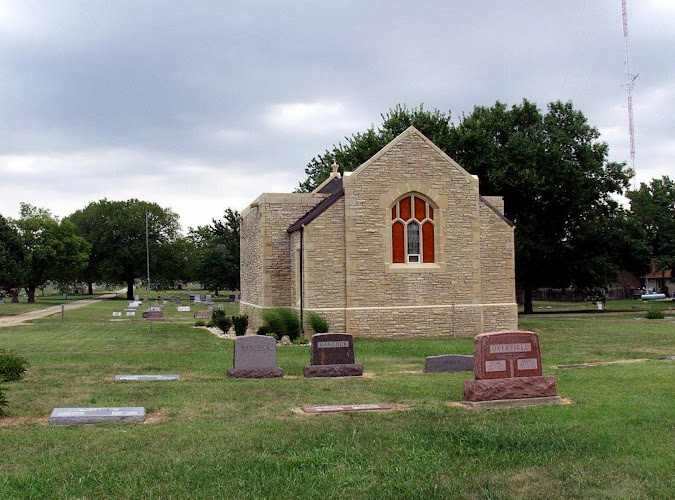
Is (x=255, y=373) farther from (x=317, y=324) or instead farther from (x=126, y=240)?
(x=126, y=240)

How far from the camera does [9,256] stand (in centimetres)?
4800

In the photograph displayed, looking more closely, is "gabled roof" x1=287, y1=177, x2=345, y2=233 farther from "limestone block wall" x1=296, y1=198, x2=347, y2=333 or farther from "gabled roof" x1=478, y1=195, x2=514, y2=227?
"gabled roof" x1=478, y1=195, x2=514, y2=227

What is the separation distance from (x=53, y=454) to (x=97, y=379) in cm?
696

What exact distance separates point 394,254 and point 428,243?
1507 millimetres

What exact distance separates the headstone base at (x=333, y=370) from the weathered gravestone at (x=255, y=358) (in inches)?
24.5

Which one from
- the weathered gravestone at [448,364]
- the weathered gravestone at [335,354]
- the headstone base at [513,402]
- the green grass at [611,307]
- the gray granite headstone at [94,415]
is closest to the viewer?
the gray granite headstone at [94,415]

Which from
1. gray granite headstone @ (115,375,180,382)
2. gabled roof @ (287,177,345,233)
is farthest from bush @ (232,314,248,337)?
gray granite headstone @ (115,375,180,382)

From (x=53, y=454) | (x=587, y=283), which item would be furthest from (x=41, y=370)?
(x=587, y=283)

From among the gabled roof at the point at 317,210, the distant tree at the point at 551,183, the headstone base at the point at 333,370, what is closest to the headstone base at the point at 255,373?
the headstone base at the point at 333,370

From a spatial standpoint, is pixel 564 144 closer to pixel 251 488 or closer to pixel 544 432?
pixel 544 432

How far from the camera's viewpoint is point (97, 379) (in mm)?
14391

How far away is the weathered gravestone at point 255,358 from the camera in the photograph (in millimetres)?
14719

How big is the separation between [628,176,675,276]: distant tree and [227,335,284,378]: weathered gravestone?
146ft

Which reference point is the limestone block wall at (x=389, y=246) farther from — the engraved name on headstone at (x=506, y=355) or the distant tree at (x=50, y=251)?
the distant tree at (x=50, y=251)
